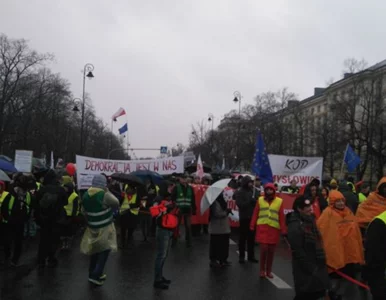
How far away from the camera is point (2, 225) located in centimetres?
836

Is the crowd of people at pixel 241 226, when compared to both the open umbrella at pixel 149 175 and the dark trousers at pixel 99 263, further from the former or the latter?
the open umbrella at pixel 149 175

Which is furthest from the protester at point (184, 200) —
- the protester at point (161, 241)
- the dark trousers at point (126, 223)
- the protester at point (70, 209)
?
the protester at point (161, 241)

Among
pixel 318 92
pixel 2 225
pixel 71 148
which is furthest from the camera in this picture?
pixel 318 92

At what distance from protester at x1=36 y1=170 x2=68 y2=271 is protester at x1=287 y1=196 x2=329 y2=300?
466 centimetres

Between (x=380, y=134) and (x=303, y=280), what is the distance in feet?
144

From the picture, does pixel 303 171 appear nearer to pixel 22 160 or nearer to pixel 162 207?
pixel 162 207

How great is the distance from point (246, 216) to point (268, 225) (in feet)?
5.53

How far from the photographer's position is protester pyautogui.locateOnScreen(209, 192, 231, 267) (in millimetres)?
8891

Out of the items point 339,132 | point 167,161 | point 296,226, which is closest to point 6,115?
point 339,132

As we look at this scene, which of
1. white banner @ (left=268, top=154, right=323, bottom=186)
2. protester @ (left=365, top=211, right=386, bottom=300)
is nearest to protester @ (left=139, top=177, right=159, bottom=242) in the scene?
white banner @ (left=268, top=154, right=323, bottom=186)

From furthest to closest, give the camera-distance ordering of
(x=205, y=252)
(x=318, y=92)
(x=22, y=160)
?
(x=318, y=92) < (x=22, y=160) < (x=205, y=252)

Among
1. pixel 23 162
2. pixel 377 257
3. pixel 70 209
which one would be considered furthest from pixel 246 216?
pixel 23 162

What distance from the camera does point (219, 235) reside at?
8938 millimetres

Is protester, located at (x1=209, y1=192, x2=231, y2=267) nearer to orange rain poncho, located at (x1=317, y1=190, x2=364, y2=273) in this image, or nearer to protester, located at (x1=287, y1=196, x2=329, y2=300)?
orange rain poncho, located at (x1=317, y1=190, x2=364, y2=273)
